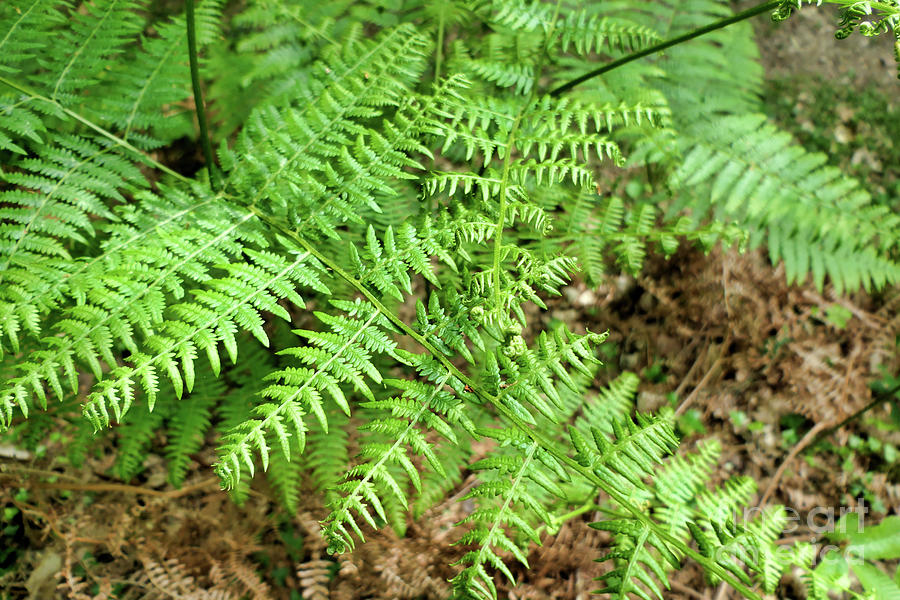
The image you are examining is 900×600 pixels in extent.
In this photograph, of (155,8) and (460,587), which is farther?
(155,8)

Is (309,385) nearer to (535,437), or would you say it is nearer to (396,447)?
(396,447)

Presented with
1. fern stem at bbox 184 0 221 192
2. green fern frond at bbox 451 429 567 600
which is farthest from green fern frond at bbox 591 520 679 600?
fern stem at bbox 184 0 221 192

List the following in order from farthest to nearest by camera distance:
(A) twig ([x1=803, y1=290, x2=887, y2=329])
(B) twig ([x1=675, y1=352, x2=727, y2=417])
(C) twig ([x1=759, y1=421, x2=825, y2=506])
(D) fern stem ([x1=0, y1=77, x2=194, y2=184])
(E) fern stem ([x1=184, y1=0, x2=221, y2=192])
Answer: (A) twig ([x1=803, y1=290, x2=887, y2=329]) < (B) twig ([x1=675, y1=352, x2=727, y2=417]) < (C) twig ([x1=759, y1=421, x2=825, y2=506]) < (D) fern stem ([x1=0, y1=77, x2=194, y2=184]) < (E) fern stem ([x1=184, y1=0, x2=221, y2=192])

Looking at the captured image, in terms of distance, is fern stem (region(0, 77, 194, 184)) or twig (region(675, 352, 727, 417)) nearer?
fern stem (region(0, 77, 194, 184))

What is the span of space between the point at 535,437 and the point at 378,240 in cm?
125

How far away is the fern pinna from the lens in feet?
4.96

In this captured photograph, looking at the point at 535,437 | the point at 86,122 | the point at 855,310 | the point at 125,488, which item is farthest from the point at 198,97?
the point at 855,310

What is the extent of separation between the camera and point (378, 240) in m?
2.41

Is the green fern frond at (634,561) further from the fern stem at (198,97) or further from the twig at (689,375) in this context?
the twig at (689,375)

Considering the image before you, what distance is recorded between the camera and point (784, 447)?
3182 mm

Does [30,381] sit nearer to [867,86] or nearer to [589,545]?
[589,545]

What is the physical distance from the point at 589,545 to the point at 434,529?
83cm

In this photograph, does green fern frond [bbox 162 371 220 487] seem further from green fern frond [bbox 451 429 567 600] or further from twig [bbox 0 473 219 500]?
green fern frond [bbox 451 429 567 600]

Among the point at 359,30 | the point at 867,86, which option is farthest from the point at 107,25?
the point at 867,86
